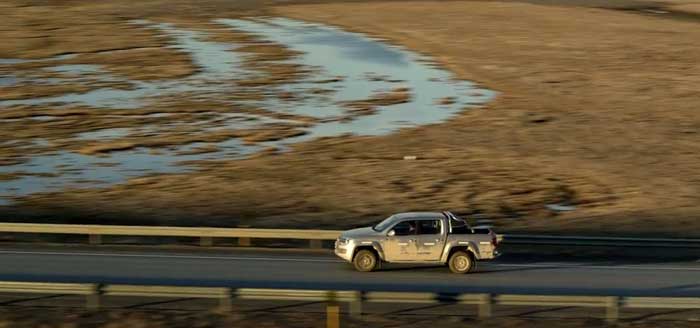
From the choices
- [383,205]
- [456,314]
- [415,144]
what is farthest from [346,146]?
[456,314]

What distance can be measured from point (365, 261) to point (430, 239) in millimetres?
1249

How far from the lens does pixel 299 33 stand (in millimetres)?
60469

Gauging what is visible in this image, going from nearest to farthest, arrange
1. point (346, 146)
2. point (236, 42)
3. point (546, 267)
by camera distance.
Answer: point (546, 267) < point (346, 146) < point (236, 42)

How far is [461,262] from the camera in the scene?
20531mm

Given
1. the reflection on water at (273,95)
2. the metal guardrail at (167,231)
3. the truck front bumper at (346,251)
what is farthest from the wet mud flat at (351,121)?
the truck front bumper at (346,251)

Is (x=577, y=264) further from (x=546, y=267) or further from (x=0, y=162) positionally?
(x=0, y=162)

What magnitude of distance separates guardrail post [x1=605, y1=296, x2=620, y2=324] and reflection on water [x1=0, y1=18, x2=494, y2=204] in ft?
57.2

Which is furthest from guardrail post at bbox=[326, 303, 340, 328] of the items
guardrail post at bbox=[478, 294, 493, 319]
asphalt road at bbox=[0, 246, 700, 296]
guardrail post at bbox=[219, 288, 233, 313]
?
asphalt road at bbox=[0, 246, 700, 296]

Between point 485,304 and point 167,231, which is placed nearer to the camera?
point 485,304

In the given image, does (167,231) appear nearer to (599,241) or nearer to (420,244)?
(420,244)

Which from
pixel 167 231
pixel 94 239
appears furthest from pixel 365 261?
pixel 94 239

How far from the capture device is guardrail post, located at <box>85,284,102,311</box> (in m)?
17.3

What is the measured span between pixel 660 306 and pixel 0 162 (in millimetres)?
22533

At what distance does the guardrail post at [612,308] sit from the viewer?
1716cm
